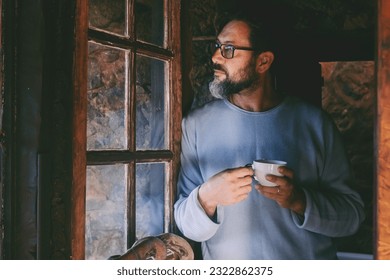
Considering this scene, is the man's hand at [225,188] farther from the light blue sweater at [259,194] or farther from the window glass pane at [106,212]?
the window glass pane at [106,212]

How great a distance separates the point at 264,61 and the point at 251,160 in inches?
15.2

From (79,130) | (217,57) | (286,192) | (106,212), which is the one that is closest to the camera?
(79,130)

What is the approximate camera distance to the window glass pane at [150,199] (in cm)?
154

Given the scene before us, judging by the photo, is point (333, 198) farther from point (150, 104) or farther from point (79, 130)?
point (79, 130)

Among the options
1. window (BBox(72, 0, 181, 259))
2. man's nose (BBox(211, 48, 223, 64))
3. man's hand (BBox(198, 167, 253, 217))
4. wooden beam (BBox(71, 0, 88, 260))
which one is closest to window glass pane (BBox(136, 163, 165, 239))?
window (BBox(72, 0, 181, 259))

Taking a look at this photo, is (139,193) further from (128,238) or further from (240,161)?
(240,161)

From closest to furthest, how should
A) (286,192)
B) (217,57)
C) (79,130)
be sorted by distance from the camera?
(79,130)
(286,192)
(217,57)

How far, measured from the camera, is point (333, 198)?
5.39 feet

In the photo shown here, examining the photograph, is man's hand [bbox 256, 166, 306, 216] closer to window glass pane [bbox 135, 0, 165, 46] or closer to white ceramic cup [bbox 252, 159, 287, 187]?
white ceramic cup [bbox 252, 159, 287, 187]

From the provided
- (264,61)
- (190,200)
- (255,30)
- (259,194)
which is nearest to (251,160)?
(259,194)

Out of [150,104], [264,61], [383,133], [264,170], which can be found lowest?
[264,170]

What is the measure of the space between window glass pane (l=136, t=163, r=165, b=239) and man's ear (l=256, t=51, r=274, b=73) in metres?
0.52

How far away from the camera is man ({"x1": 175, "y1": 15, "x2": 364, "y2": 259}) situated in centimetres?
161
